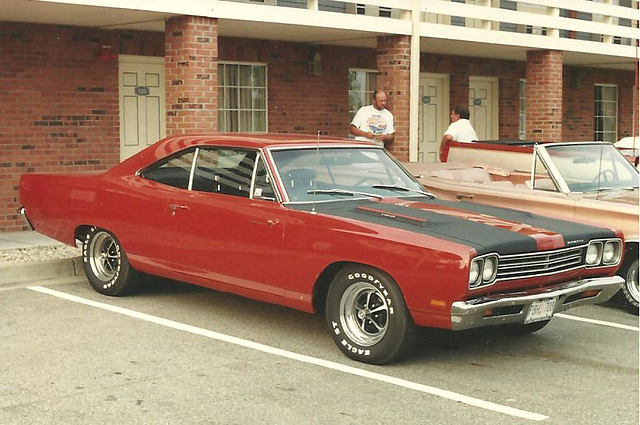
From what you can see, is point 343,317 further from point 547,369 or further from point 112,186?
point 112,186

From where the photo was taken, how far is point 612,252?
730 centimetres

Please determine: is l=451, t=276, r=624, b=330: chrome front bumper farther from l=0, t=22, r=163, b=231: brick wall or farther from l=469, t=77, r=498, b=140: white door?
l=469, t=77, r=498, b=140: white door

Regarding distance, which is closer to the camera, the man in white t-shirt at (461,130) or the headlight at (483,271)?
the headlight at (483,271)

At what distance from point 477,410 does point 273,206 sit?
230cm

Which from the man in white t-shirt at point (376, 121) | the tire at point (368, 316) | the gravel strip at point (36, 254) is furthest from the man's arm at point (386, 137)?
the tire at point (368, 316)

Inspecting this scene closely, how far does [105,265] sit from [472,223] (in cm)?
359

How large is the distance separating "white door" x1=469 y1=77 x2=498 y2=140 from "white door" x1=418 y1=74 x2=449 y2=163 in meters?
0.84

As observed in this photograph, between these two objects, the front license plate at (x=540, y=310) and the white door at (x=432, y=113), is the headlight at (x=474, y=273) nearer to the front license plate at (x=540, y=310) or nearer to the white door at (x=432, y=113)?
the front license plate at (x=540, y=310)

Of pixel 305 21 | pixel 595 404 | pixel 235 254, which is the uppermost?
pixel 305 21

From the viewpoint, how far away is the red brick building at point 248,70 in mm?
12500

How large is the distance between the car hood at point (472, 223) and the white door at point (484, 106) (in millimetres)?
12667

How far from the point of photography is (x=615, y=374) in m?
6.51

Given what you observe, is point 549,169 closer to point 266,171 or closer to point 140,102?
point 266,171

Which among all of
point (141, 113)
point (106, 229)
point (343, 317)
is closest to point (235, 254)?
point (343, 317)
